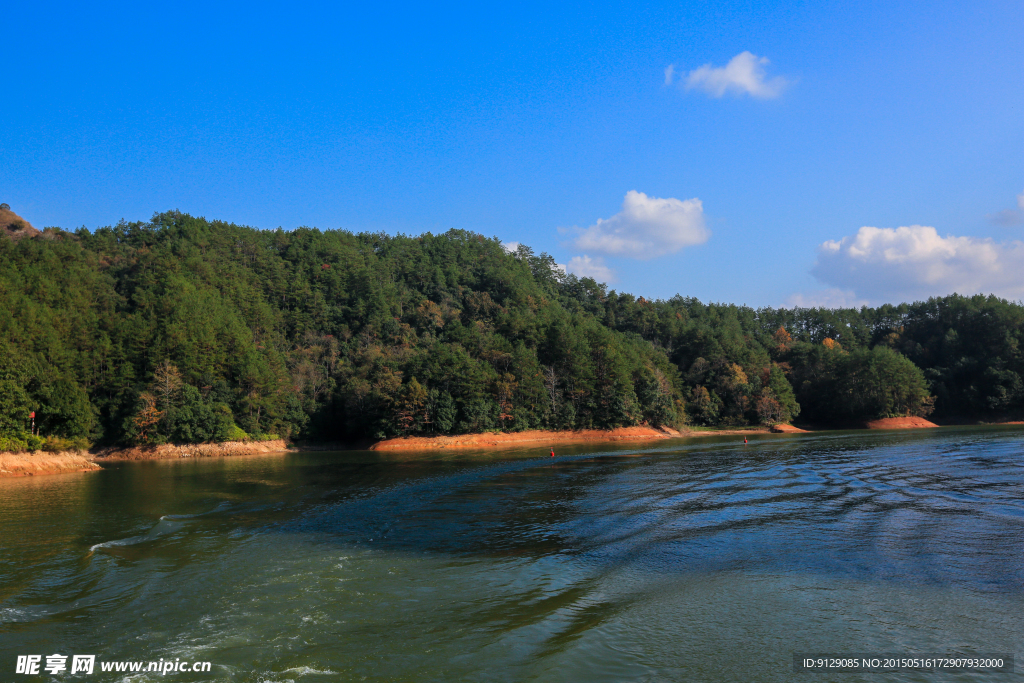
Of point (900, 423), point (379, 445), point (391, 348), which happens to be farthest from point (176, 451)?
point (900, 423)

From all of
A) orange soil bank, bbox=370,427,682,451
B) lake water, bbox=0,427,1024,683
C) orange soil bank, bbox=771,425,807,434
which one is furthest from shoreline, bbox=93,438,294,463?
orange soil bank, bbox=771,425,807,434

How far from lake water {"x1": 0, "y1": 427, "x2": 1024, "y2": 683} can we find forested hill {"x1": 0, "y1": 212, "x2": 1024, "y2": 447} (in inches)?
1614

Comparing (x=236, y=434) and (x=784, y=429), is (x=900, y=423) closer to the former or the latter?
(x=784, y=429)

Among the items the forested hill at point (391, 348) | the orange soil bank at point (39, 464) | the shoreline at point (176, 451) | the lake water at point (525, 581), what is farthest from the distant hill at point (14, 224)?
the lake water at point (525, 581)

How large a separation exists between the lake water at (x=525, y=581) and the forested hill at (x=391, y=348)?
41.0 metres

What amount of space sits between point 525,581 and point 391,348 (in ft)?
324

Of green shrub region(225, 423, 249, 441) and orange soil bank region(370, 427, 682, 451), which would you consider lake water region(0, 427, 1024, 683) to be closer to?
green shrub region(225, 423, 249, 441)

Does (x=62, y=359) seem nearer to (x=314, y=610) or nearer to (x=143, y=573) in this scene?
(x=143, y=573)

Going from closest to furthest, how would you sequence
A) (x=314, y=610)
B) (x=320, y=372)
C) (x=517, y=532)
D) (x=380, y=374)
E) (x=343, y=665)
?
(x=343, y=665) → (x=314, y=610) → (x=517, y=532) → (x=380, y=374) → (x=320, y=372)

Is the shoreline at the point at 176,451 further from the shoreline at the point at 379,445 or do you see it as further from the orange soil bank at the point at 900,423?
the orange soil bank at the point at 900,423

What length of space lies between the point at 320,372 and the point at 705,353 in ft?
269

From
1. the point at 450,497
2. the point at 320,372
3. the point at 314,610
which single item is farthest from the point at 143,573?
the point at 320,372

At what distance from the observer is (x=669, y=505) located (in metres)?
23.9

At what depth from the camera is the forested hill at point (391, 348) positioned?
68.1m
